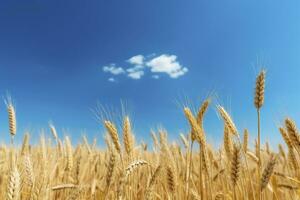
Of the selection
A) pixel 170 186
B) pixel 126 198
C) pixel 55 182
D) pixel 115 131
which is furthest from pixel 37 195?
pixel 55 182

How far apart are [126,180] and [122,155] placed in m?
0.25

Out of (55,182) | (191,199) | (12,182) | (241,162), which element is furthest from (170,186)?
(55,182)

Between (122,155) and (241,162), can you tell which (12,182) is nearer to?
(122,155)

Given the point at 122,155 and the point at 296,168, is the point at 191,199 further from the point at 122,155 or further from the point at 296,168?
the point at 296,168

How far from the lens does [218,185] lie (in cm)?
379

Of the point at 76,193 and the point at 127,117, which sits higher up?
the point at 127,117

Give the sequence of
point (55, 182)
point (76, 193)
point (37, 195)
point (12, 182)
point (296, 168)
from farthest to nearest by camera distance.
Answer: point (55, 182)
point (296, 168)
point (76, 193)
point (37, 195)
point (12, 182)

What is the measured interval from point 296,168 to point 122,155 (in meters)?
1.68

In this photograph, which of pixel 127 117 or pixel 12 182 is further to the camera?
pixel 127 117

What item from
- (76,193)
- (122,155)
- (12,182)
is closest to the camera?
(12,182)

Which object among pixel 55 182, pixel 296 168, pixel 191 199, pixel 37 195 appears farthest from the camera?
pixel 55 182

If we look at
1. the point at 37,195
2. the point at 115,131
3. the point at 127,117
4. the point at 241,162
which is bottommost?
the point at 37,195

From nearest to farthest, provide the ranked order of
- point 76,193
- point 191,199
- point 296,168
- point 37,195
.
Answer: point 37,195, point 76,193, point 191,199, point 296,168

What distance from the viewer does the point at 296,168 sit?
10.1ft
